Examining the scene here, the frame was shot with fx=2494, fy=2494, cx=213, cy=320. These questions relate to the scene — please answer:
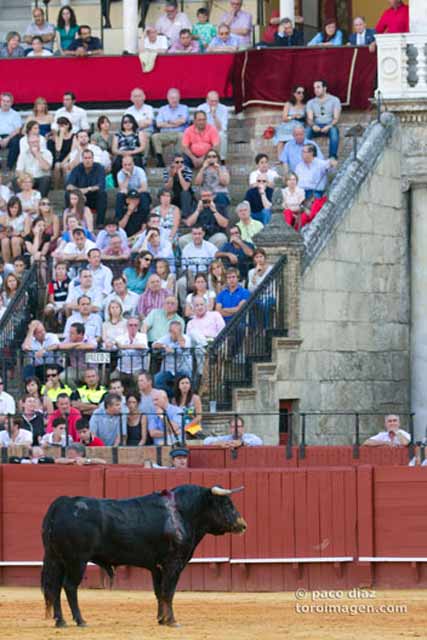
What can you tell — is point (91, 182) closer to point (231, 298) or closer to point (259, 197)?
point (259, 197)

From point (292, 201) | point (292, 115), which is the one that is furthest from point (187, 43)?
point (292, 201)

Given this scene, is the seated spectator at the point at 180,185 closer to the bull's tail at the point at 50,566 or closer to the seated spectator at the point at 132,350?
the seated spectator at the point at 132,350

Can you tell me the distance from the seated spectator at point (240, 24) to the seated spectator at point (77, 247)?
224 inches

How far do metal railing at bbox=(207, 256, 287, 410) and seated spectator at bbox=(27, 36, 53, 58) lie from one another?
286 inches

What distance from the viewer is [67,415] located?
25.8 m

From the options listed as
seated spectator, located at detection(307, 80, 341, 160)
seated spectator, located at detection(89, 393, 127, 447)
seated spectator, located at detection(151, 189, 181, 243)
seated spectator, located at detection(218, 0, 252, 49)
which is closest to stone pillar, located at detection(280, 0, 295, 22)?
seated spectator, located at detection(218, 0, 252, 49)

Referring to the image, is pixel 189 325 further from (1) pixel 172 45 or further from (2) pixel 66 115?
(1) pixel 172 45

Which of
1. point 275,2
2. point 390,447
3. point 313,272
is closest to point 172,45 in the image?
point 275,2

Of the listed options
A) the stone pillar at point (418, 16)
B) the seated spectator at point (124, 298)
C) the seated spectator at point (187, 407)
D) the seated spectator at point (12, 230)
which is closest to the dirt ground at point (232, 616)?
the seated spectator at point (187, 407)

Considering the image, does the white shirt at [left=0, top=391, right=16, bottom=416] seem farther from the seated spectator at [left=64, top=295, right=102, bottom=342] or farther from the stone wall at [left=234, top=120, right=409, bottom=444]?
the stone wall at [left=234, top=120, right=409, bottom=444]

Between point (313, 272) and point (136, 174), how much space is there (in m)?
2.84

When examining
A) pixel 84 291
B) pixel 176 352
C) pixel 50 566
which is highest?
pixel 84 291

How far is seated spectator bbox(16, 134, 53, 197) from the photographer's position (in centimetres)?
3200

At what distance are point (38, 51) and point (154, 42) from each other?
67.6 inches
